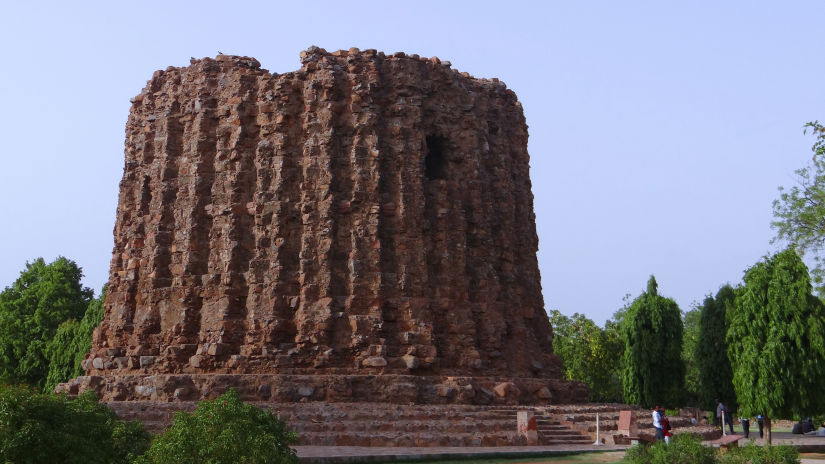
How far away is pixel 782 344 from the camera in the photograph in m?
17.5

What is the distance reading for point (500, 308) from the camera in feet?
64.2

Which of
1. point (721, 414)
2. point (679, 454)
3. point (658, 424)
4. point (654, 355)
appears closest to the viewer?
point (679, 454)

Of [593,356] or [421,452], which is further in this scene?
[593,356]

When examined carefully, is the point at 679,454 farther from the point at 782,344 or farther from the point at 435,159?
the point at 435,159

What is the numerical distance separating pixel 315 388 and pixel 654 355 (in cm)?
1465

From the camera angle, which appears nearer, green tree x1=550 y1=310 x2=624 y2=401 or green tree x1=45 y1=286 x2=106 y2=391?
green tree x1=45 y1=286 x2=106 y2=391

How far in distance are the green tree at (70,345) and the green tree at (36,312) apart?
3.25 feet

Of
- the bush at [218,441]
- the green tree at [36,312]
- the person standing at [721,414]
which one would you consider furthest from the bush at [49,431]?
the green tree at [36,312]

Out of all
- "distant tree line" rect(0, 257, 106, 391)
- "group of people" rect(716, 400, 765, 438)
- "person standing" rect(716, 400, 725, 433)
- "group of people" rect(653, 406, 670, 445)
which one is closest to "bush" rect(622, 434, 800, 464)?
"group of people" rect(653, 406, 670, 445)

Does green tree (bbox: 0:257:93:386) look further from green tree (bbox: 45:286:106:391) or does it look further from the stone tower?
the stone tower

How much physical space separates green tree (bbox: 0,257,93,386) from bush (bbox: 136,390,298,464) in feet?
85.7

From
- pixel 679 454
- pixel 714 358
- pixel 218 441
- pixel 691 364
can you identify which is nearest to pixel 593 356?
pixel 691 364

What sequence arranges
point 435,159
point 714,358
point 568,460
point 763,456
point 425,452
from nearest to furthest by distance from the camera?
point 763,456, point 568,460, point 425,452, point 435,159, point 714,358

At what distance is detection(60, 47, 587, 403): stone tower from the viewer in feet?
57.0
